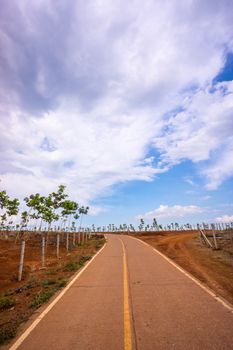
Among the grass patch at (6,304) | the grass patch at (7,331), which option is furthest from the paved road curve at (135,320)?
the grass patch at (6,304)

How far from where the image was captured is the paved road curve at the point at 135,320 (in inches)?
215

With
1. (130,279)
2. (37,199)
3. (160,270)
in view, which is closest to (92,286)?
(130,279)

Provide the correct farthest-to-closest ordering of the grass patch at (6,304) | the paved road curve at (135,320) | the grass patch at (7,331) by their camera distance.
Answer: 1. the grass patch at (6,304)
2. the grass patch at (7,331)
3. the paved road curve at (135,320)

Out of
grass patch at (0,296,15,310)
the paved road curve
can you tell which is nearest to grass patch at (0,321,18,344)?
the paved road curve

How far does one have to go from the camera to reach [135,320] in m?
6.73

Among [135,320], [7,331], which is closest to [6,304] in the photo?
[7,331]

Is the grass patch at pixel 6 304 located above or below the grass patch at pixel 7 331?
above

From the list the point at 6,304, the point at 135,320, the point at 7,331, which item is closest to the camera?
the point at 7,331

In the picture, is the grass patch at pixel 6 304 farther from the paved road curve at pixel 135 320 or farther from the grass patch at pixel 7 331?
the grass patch at pixel 7 331

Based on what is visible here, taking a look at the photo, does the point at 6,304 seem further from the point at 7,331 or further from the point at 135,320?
the point at 135,320

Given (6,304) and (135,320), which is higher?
(6,304)

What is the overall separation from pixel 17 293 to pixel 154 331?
307 inches

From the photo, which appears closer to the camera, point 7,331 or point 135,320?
point 7,331

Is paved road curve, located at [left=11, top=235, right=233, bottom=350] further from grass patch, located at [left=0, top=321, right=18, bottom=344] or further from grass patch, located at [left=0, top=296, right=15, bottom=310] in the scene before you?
grass patch, located at [left=0, top=296, right=15, bottom=310]
